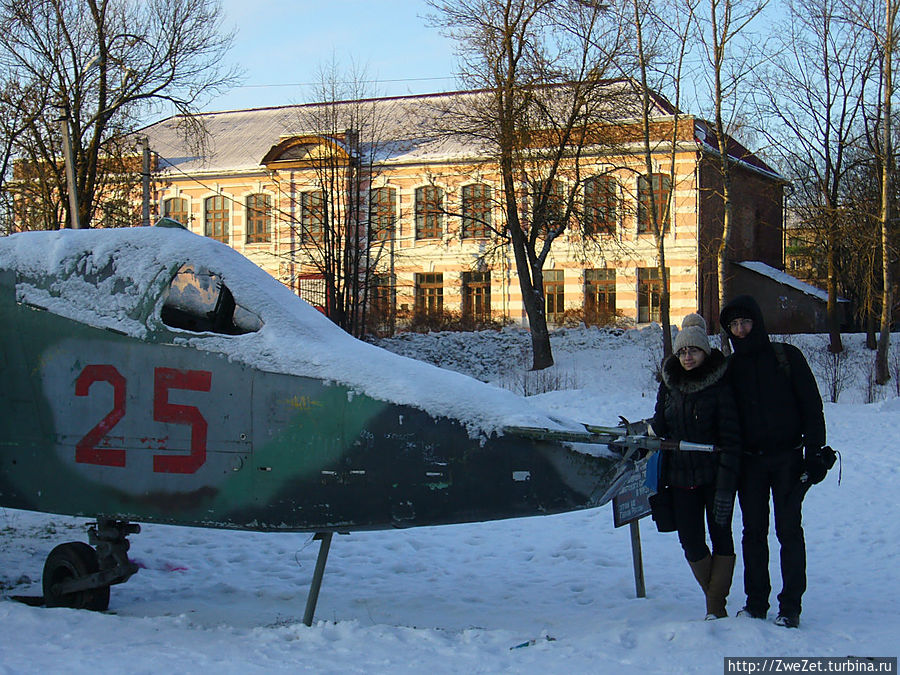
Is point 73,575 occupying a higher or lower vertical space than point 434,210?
lower

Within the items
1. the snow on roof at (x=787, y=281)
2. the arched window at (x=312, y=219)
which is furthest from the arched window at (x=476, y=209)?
the snow on roof at (x=787, y=281)

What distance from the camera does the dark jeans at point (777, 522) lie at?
559 cm

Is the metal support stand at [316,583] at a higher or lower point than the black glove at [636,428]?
lower

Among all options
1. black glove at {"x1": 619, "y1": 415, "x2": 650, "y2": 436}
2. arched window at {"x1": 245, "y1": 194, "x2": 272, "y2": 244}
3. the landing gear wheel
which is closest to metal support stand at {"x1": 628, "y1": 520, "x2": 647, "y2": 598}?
black glove at {"x1": 619, "y1": 415, "x2": 650, "y2": 436}

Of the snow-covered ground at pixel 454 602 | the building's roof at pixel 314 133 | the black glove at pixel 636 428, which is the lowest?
the snow-covered ground at pixel 454 602

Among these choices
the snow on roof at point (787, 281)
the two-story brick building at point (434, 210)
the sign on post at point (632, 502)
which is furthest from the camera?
the snow on roof at point (787, 281)

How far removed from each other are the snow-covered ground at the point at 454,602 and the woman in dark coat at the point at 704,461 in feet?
1.26

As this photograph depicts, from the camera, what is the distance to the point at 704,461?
18.6ft

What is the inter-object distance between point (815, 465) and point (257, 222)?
38.1 meters

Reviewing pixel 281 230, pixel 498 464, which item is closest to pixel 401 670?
pixel 498 464

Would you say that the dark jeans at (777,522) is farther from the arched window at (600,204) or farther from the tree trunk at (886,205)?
the arched window at (600,204)

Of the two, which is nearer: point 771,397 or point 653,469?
point 771,397

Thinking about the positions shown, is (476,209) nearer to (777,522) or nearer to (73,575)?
(73,575)

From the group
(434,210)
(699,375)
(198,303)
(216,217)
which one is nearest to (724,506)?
(699,375)
